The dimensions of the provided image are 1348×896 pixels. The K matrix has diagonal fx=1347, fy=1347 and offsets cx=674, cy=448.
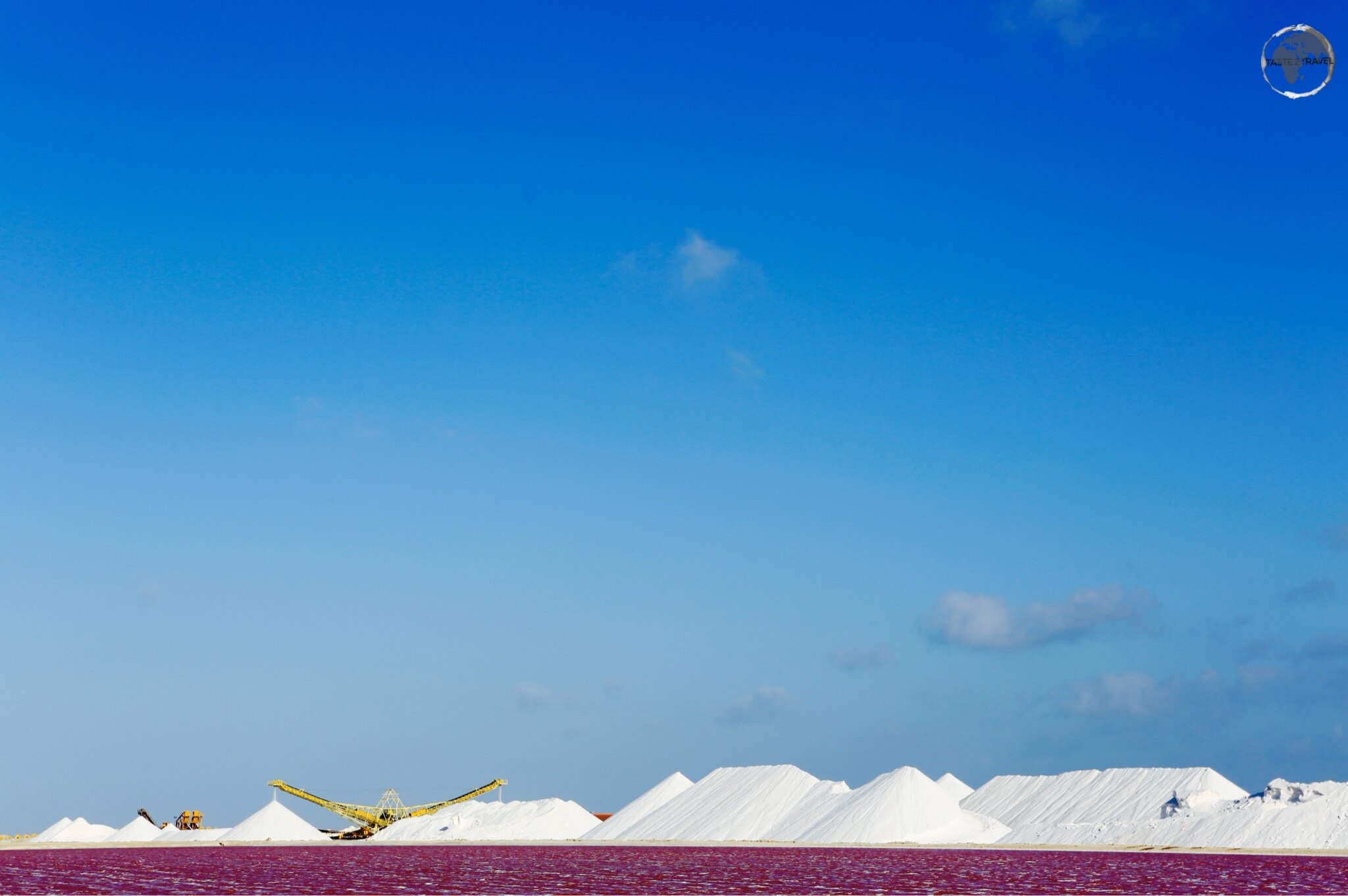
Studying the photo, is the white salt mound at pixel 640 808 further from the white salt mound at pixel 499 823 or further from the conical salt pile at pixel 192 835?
the conical salt pile at pixel 192 835

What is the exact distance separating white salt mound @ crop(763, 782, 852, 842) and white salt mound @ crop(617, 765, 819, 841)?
0.75m

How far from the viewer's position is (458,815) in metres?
103

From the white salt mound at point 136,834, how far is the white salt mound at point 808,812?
5163 cm

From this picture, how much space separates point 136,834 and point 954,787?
63.2m

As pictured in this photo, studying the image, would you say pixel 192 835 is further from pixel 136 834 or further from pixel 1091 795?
pixel 1091 795

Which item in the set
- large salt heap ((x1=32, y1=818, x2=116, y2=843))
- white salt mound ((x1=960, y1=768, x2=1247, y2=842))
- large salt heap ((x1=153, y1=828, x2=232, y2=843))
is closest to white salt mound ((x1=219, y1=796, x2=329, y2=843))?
large salt heap ((x1=153, y1=828, x2=232, y2=843))

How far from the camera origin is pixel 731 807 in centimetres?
8794

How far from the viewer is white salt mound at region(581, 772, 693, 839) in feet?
300

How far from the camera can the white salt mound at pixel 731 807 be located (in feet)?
279

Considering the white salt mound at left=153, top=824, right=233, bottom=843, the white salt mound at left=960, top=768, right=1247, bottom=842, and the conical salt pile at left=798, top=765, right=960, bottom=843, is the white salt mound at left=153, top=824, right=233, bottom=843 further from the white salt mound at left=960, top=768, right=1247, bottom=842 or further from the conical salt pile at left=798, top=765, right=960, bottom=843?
the white salt mound at left=960, top=768, right=1247, bottom=842

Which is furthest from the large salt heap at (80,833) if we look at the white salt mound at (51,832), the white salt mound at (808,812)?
the white salt mound at (808,812)

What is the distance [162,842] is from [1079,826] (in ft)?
219

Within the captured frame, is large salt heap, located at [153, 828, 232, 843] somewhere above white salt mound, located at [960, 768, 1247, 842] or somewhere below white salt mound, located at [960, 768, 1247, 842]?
below

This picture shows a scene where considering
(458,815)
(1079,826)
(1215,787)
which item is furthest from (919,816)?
(458,815)
